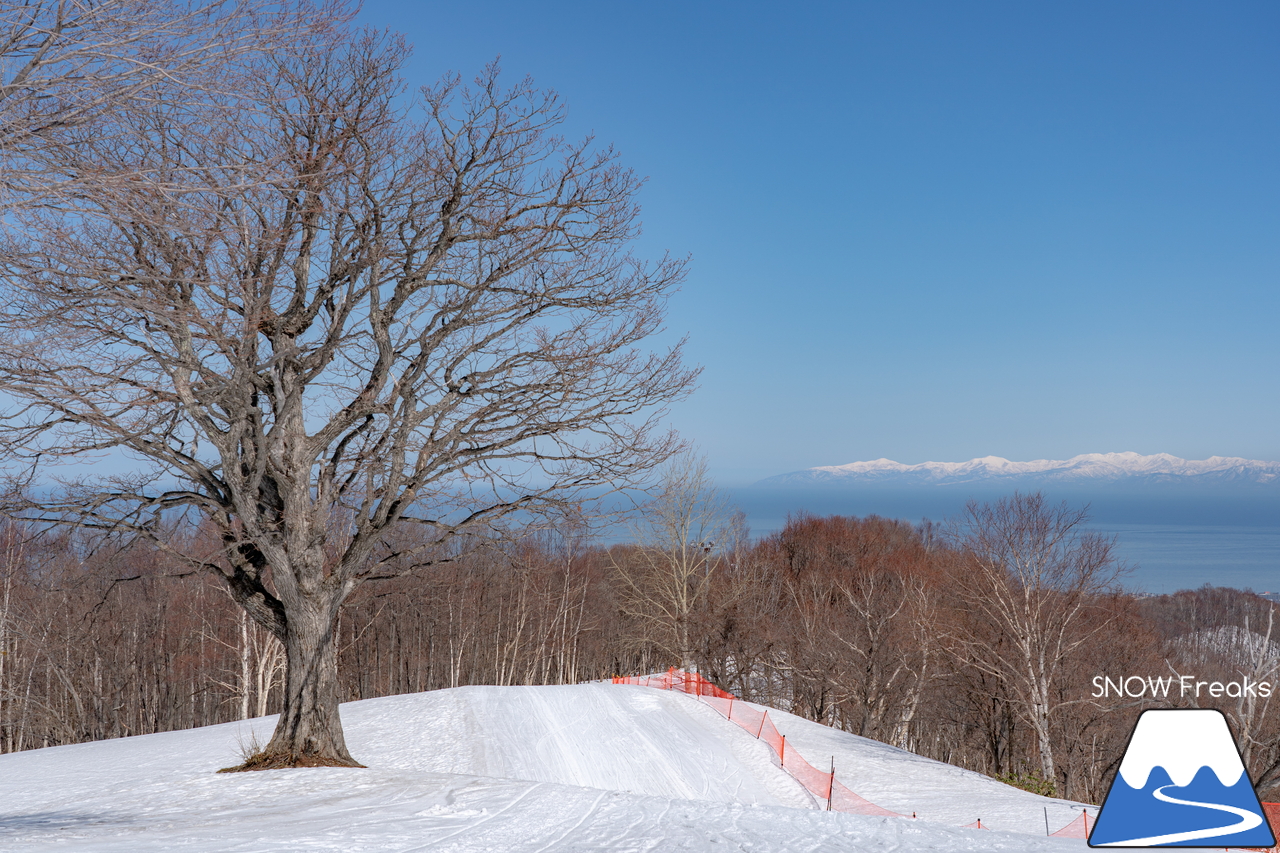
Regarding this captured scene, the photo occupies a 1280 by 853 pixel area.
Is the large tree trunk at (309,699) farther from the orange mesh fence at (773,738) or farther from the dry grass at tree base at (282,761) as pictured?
the orange mesh fence at (773,738)

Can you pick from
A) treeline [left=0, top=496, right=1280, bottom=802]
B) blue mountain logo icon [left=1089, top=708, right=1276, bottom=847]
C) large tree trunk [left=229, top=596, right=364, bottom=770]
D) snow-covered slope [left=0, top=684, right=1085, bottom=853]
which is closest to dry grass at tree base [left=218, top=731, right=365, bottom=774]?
large tree trunk [left=229, top=596, right=364, bottom=770]

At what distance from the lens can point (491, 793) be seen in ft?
23.6

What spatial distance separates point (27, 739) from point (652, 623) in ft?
90.1

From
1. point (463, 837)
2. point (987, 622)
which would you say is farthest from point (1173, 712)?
point (987, 622)

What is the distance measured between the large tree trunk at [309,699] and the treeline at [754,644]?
565 cm

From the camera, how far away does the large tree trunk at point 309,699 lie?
934 centimetres

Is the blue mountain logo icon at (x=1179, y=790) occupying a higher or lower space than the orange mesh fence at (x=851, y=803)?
higher

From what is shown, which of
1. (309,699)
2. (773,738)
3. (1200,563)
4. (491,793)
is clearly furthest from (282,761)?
(1200,563)

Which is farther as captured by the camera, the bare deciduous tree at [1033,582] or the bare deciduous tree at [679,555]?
the bare deciduous tree at [679,555]

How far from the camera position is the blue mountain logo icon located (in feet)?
12.0

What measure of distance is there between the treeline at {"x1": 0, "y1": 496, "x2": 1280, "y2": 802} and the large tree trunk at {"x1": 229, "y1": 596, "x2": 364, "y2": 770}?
5653 mm

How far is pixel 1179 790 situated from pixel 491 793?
543 centimetres

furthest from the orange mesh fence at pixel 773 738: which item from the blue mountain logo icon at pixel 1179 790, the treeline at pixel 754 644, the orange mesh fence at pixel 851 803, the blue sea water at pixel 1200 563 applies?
the blue sea water at pixel 1200 563

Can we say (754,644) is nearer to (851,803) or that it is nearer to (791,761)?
(791,761)
